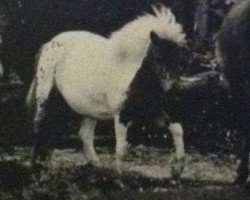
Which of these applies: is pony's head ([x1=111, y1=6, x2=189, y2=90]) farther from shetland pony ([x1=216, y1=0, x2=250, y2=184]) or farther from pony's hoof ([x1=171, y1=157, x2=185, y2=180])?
pony's hoof ([x1=171, y1=157, x2=185, y2=180])

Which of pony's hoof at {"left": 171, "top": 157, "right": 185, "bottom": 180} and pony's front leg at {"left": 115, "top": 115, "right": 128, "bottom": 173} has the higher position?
pony's front leg at {"left": 115, "top": 115, "right": 128, "bottom": 173}

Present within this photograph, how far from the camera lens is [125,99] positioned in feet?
8.41

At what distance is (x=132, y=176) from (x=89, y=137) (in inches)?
8.4

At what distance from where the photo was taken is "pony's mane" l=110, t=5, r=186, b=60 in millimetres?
2562

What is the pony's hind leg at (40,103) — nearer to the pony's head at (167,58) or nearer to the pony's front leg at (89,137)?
the pony's front leg at (89,137)

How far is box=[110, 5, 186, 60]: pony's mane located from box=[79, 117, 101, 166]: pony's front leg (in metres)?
0.27

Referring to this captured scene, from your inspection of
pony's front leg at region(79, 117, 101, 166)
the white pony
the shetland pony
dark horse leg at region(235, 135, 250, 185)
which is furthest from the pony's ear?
dark horse leg at region(235, 135, 250, 185)

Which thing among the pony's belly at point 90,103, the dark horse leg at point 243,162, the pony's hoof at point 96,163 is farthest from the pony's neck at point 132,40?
the dark horse leg at point 243,162

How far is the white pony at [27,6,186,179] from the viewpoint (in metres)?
2.56

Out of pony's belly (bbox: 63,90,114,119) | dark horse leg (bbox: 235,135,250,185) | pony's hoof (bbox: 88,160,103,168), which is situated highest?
pony's belly (bbox: 63,90,114,119)

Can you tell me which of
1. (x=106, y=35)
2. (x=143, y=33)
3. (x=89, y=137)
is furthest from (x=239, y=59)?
(x=89, y=137)

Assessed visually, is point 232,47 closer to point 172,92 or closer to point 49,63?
point 172,92

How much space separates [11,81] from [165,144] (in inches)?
23.9

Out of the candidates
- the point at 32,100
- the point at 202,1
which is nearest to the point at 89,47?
the point at 32,100
